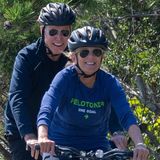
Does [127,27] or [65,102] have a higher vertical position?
[127,27]

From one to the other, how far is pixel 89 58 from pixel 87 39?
15 centimetres

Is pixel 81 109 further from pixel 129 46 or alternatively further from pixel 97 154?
pixel 129 46

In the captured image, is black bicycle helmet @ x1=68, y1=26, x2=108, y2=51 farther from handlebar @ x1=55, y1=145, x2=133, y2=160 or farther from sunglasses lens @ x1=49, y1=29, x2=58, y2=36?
handlebar @ x1=55, y1=145, x2=133, y2=160

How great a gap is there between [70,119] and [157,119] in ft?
12.9

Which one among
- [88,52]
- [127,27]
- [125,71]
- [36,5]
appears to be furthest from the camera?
[127,27]

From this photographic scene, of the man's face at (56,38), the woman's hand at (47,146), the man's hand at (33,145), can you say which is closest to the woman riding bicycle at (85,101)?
the man's hand at (33,145)

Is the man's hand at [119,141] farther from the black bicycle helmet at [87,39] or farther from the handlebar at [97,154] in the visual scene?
the black bicycle helmet at [87,39]

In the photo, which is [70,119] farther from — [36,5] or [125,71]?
[125,71]

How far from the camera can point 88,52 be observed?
4.95 meters

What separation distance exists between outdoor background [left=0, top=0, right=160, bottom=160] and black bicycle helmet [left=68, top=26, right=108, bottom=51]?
195 cm

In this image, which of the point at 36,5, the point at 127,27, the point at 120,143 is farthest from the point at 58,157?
the point at 127,27

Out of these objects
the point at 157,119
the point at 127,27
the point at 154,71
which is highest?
the point at 127,27

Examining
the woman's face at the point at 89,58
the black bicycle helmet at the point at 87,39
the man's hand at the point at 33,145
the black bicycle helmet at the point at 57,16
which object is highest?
the black bicycle helmet at the point at 57,16

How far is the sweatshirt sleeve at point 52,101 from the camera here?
15.5 ft
